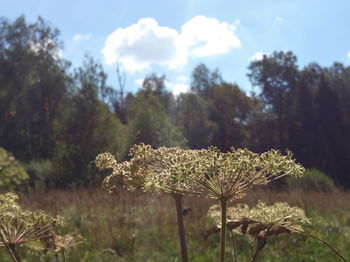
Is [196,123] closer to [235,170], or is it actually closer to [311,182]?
[311,182]

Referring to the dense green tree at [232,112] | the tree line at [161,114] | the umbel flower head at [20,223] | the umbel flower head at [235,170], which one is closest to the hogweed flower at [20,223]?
the umbel flower head at [20,223]

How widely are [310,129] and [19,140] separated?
20215mm

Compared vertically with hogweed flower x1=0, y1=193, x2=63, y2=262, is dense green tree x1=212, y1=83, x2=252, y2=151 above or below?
above

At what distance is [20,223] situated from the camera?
43.4 inches

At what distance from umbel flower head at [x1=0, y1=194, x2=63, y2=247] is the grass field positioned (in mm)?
3654

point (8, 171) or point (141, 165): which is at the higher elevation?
point (141, 165)

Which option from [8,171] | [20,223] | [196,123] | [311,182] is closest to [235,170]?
[20,223]

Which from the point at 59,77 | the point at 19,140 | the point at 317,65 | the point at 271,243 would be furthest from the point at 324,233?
the point at 317,65

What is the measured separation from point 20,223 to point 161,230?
27.4ft

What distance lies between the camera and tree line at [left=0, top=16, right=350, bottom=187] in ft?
85.0

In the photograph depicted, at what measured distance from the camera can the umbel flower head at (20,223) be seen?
106 cm

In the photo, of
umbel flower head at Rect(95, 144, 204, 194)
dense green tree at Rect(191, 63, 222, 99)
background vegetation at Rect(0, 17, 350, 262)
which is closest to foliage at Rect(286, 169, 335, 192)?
background vegetation at Rect(0, 17, 350, 262)

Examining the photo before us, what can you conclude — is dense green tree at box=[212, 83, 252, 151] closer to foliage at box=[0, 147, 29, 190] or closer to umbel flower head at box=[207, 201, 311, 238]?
foliage at box=[0, 147, 29, 190]

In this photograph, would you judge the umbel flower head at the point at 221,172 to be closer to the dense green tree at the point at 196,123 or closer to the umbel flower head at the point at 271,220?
the umbel flower head at the point at 271,220
